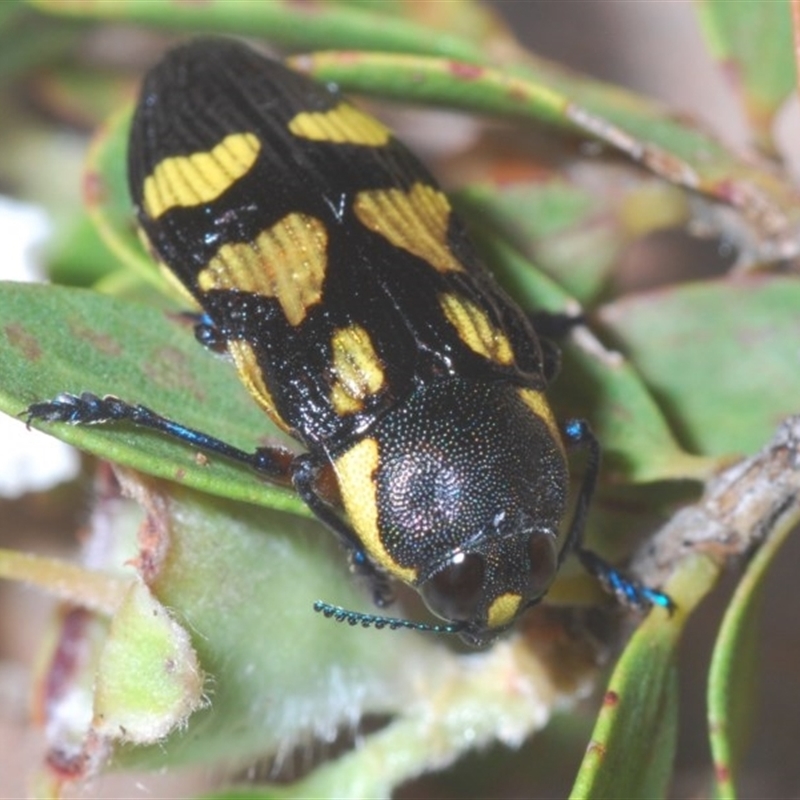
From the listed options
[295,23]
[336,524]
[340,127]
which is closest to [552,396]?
[336,524]

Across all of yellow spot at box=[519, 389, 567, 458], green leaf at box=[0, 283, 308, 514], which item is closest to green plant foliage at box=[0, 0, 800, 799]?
green leaf at box=[0, 283, 308, 514]

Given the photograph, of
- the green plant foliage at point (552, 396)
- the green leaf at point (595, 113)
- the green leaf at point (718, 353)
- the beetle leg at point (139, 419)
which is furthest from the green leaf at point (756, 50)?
the beetle leg at point (139, 419)

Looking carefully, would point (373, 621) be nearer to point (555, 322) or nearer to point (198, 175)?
point (555, 322)

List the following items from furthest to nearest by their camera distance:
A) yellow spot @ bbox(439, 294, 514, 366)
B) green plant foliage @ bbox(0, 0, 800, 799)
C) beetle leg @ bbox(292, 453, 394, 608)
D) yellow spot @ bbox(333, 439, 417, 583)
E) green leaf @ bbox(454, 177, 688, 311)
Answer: green leaf @ bbox(454, 177, 688, 311), yellow spot @ bbox(439, 294, 514, 366), yellow spot @ bbox(333, 439, 417, 583), beetle leg @ bbox(292, 453, 394, 608), green plant foliage @ bbox(0, 0, 800, 799)

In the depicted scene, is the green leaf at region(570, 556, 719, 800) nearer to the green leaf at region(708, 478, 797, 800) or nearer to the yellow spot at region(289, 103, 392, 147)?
the green leaf at region(708, 478, 797, 800)

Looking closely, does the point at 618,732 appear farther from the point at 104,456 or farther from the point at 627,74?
the point at 627,74

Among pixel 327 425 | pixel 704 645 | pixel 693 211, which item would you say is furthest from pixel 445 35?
pixel 704 645
